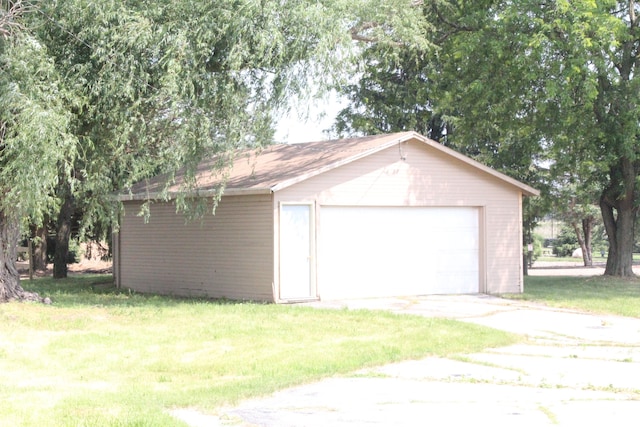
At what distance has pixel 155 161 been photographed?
54.0 ft

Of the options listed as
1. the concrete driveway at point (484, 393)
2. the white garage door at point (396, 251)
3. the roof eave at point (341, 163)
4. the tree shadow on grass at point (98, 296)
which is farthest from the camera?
the white garage door at point (396, 251)

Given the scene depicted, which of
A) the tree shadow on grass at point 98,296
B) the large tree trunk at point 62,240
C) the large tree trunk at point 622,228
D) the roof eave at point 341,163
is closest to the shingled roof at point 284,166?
the roof eave at point 341,163

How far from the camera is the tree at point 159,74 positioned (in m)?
14.9

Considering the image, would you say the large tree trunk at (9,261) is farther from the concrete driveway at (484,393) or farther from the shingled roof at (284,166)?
the concrete driveway at (484,393)

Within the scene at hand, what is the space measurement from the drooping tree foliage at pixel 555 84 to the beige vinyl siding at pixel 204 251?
781 cm

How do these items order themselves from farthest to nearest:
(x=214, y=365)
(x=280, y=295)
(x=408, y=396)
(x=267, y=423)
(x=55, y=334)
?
(x=280, y=295) < (x=55, y=334) < (x=214, y=365) < (x=408, y=396) < (x=267, y=423)

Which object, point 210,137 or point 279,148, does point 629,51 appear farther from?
point 210,137

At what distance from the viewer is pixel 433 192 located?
19.8m

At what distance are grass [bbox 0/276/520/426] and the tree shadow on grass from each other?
0.46m

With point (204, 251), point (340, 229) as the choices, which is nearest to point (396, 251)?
point (340, 229)

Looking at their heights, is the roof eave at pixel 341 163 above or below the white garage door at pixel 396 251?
above

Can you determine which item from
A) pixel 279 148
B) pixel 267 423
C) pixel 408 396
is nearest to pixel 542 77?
pixel 279 148

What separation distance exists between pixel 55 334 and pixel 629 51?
749 inches

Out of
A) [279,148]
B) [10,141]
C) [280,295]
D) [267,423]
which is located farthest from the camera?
[279,148]
